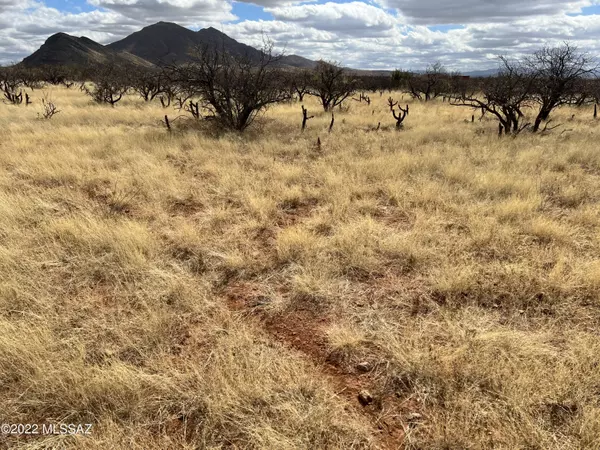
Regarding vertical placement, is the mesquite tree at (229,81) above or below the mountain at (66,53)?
below

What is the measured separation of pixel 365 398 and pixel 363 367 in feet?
0.97

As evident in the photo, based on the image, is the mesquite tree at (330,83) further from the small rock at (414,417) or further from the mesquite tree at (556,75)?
the small rock at (414,417)

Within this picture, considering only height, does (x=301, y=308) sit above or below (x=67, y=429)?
above

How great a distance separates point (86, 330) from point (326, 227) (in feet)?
10.4

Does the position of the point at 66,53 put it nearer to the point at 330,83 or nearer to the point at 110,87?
the point at 110,87

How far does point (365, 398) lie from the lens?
249cm

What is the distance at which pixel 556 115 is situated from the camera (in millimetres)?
16656

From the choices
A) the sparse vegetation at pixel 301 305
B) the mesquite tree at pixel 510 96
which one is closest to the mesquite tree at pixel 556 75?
the mesquite tree at pixel 510 96

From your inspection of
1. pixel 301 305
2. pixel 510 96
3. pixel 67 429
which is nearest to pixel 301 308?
pixel 301 305

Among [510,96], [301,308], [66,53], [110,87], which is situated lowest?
[301,308]

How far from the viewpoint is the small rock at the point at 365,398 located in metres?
2.48

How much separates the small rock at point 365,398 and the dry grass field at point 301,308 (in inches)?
0.8

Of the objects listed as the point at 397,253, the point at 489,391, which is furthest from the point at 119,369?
the point at 397,253

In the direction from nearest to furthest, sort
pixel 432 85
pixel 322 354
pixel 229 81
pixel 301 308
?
pixel 322 354 → pixel 301 308 → pixel 229 81 → pixel 432 85
